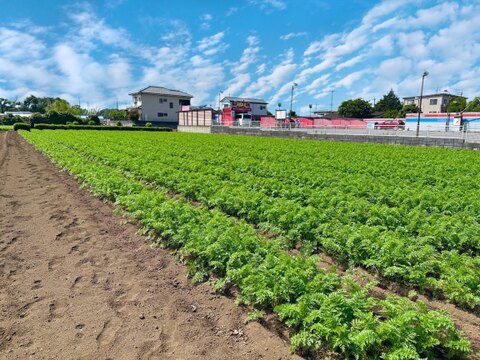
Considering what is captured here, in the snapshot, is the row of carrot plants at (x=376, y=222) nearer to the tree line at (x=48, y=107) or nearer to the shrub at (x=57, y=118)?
the shrub at (x=57, y=118)

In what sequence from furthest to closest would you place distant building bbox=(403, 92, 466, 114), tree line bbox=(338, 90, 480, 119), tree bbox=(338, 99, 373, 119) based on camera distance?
tree bbox=(338, 99, 373, 119)
distant building bbox=(403, 92, 466, 114)
tree line bbox=(338, 90, 480, 119)

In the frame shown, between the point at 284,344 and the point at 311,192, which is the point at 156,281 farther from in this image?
the point at 311,192

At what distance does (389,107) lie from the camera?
99.5 m

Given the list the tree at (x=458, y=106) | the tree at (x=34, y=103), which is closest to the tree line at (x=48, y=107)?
the tree at (x=34, y=103)

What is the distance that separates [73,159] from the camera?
15.4 m

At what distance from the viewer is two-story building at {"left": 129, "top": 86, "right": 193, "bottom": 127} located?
7644 cm

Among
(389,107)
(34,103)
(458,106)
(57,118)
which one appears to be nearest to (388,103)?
(389,107)

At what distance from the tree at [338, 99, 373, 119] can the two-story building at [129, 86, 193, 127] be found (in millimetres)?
42291

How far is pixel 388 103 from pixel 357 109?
20.1m

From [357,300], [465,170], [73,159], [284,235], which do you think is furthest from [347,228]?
[73,159]

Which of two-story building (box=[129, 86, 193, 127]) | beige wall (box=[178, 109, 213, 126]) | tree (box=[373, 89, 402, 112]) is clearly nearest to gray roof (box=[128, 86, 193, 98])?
two-story building (box=[129, 86, 193, 127])

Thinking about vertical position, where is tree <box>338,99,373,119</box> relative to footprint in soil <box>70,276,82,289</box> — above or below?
above

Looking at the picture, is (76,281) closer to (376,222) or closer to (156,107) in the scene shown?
(376,222)

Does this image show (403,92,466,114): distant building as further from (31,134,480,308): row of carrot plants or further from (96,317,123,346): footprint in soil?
(96,317,123,346): footprint in soil
